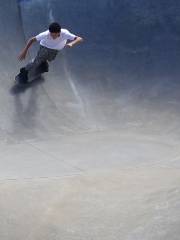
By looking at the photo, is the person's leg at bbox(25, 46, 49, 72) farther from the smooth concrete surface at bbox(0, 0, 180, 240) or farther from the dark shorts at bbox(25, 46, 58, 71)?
the smooth concrete surface at bbox(0, 0, 180, 240)

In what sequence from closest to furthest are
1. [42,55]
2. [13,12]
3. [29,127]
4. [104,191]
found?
[104,191] < [29,127] < [42,55] < [13,12]

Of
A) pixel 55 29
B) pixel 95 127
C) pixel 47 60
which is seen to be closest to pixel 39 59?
pixel 47 60

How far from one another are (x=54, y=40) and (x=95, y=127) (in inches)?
71.8

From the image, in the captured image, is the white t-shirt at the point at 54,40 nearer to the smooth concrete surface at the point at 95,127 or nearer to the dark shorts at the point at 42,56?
the dark shorts at the point at 42,56

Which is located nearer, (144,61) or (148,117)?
(148,117)

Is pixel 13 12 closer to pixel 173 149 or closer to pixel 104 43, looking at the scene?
pixel 104 43

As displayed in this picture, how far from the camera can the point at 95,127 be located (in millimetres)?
8938

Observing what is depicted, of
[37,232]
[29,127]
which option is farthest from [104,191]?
[29,127]

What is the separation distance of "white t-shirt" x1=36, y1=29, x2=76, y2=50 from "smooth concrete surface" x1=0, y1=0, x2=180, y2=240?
60 centimetres

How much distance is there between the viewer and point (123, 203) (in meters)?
5.64

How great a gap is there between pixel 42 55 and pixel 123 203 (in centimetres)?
473

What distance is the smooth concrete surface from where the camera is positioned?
5270mm

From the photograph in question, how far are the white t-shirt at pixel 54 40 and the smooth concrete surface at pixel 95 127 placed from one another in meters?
0.60

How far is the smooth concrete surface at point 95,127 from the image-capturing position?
5.27 meters
